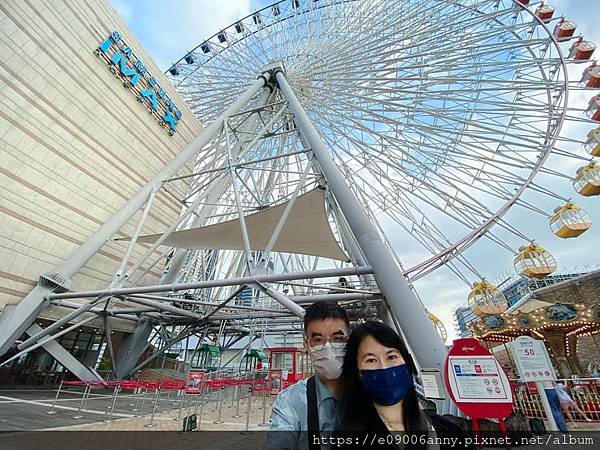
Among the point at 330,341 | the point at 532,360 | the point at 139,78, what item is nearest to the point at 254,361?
the point at 139,78

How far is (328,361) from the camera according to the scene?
4.88 ft

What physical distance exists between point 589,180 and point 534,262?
2985 millimetres

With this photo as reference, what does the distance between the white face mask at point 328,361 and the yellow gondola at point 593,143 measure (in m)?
12.2

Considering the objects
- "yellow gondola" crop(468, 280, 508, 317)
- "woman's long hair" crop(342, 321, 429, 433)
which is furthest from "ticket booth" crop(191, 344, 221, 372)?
"woman's long hair" crop(342, 321, 429, 433)

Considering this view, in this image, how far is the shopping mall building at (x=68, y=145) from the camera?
879 centimetres

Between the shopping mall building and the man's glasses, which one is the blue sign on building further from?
the man's glasses

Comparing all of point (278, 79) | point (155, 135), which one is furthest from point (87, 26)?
point (278, 79)

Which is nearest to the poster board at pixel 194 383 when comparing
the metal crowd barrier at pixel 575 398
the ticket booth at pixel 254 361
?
the metal crowd barrier at pixel 575 398

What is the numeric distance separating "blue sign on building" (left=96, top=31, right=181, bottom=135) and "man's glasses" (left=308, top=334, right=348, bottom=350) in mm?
14619

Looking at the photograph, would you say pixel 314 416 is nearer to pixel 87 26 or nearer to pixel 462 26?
pixel 462 26

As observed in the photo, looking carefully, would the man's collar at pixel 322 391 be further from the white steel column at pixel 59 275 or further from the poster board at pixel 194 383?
the white steel column at pixel 59 275

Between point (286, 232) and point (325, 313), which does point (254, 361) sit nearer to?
point (286, 232)

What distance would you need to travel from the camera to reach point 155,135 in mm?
14016

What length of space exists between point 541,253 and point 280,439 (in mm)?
11915
